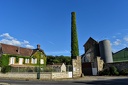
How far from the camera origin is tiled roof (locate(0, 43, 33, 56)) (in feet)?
135

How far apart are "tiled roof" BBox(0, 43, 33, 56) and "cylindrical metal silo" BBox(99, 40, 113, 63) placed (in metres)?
22.5

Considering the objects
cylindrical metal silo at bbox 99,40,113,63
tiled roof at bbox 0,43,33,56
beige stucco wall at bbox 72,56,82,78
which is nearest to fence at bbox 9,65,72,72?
beige stucco wall at bbox 72,56,82,78

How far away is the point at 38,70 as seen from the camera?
2870 cm

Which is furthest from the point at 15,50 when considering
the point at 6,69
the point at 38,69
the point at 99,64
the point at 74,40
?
the point at 99,64

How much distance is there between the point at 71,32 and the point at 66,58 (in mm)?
34345

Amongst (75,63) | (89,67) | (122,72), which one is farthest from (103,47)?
(75,63)

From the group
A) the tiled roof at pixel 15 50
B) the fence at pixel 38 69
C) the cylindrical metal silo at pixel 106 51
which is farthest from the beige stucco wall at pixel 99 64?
the tiled roof at pixel 15 50

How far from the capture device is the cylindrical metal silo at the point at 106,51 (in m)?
38.6

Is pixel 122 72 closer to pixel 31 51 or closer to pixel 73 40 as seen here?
pixel 73 40

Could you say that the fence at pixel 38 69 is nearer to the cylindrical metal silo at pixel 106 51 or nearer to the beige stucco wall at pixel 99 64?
the beige stucco wall at pixel 99 64

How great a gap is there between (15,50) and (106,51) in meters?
25.8

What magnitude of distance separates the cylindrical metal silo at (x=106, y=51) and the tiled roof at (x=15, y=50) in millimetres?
22459

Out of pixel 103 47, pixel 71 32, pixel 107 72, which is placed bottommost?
pixel 107 72

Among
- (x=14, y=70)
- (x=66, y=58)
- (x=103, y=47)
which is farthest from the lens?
(x=66, y=58)
